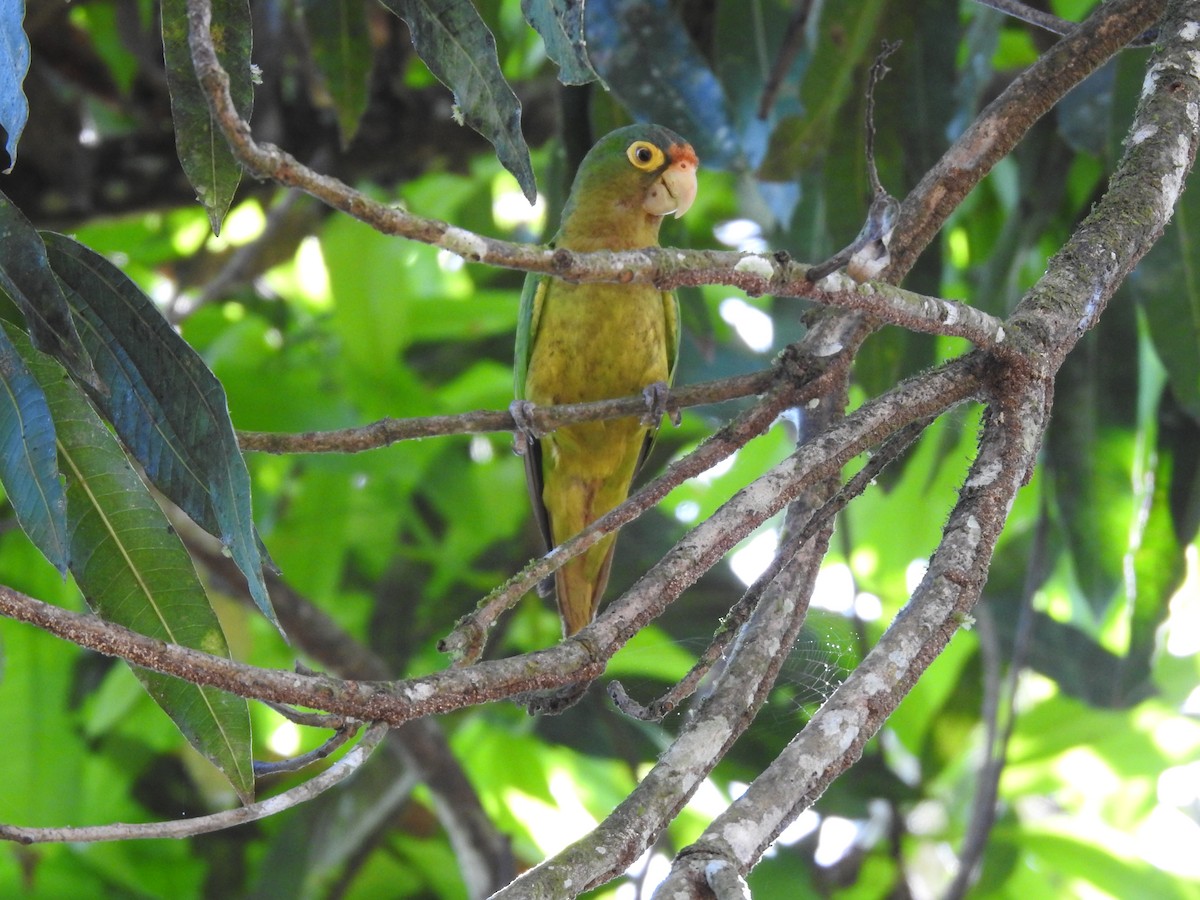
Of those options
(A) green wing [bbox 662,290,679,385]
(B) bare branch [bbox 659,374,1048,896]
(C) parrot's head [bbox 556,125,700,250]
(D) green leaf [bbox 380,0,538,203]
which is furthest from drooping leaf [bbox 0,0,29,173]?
(A) green wing [bbox 662,290,679,385]

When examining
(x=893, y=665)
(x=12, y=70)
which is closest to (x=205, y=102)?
(x=12, y=70)

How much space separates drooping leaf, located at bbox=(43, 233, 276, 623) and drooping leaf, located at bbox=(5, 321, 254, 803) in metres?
0.05

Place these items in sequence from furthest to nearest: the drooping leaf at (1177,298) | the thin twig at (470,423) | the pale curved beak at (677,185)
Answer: the pale curved beak at (677,185)
the drooping leaf at (1177,298)
the thin twig at (470,423)

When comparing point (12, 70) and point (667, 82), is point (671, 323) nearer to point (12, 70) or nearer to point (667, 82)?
point (667, 82)

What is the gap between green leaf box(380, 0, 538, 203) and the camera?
162cm

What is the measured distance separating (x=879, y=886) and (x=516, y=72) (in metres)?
3.29

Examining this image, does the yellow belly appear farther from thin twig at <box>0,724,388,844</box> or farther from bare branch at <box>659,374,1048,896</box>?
thin twig at <box>0,724,388,844</box>

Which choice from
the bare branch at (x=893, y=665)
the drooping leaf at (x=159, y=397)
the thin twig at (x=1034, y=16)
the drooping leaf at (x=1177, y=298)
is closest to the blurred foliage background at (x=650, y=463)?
the drooping leaf at (x=1177, y=298)

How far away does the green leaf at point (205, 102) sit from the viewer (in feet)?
5.35

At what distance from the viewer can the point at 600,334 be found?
3150mm

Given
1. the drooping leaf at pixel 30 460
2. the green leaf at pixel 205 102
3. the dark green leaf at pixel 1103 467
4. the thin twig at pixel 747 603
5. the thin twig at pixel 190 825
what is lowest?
the thin twig at pixel 190 825

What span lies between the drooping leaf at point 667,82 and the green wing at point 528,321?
0.52 meters

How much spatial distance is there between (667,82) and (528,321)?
703 millimetres

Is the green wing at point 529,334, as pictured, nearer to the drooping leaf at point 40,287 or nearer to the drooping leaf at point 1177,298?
the drooping leaf at point 1177,298
